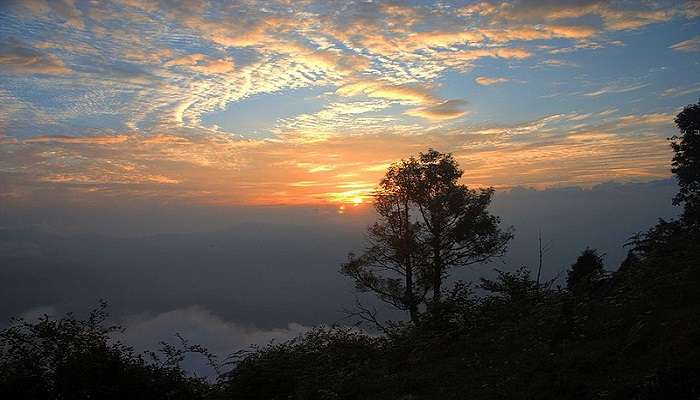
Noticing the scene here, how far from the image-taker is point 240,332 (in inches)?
6181

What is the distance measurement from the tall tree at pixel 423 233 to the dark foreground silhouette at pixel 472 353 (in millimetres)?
3755

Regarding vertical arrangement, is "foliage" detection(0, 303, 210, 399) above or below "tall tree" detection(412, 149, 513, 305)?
below

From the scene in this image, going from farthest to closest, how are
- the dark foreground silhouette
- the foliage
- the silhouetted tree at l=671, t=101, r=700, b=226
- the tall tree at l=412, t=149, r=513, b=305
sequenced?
the silhouetted tree at l=671, t=101, r=700, b=226, the tall tree at l=412, t=149, r=513, b=305, the foliage, the dark foreground silhouette

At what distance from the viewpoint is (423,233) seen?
21.2m

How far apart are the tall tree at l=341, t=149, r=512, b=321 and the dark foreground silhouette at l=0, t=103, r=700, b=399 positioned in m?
3.75

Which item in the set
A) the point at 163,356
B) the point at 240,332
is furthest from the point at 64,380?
the point at 240,332

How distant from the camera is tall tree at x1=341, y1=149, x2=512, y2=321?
68.9ft

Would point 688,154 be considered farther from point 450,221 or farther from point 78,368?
point 78,368

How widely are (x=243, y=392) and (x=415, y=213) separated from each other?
12747 millimetres

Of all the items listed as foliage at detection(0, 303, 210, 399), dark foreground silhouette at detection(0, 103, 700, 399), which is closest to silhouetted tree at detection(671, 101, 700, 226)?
dark foreground silhouette at detection(0, 103, 700, 399)

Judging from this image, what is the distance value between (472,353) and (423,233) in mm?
10182

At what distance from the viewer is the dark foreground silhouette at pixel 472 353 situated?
768 centimetres

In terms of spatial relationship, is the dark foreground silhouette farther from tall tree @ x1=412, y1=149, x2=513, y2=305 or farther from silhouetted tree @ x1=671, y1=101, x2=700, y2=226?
silhouetted tree @ x1=671, y1=101, x2=700, y2=226

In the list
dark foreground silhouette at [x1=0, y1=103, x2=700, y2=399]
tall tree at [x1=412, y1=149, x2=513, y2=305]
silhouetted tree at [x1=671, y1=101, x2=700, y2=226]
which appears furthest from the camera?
silhouetted tree at [x1=671, y1=101, x2=700, y2=226]
